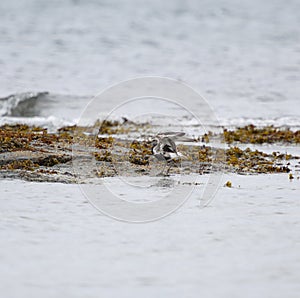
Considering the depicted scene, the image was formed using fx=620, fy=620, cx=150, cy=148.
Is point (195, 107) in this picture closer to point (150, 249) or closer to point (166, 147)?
point (166, 147)

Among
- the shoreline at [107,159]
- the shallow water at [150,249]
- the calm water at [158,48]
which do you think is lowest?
the shallow water at [150,249]

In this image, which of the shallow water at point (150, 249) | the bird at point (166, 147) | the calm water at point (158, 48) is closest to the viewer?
the shallow water at point (150, 249)

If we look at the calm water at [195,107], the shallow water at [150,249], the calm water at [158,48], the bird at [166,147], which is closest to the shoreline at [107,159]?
the bird at [166,147]

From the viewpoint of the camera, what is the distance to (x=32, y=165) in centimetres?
663

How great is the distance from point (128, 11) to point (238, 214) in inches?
1012

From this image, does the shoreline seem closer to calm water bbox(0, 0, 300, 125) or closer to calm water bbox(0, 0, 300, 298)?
calm water bbox(0, 0, 300, 298)

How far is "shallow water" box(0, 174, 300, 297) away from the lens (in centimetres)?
→ 345

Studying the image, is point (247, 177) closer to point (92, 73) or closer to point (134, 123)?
point (134, 123)

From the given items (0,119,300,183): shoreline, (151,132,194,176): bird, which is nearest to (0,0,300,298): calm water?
(0,119,300,183): shoreline

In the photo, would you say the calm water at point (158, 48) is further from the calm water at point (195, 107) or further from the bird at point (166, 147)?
the bird at point (166, 147)

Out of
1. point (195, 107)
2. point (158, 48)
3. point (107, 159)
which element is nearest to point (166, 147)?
point (107, 159)

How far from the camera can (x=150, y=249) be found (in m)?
4.11

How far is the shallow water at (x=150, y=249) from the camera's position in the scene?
345cm

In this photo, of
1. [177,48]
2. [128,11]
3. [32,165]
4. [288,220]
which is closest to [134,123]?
[32,165]
